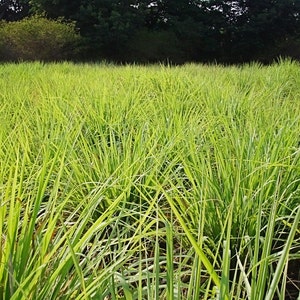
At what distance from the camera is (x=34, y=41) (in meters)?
9.94

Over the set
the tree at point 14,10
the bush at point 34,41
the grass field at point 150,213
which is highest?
the tree at point 14,10

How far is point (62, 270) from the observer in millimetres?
540

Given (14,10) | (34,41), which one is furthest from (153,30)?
(14,10)

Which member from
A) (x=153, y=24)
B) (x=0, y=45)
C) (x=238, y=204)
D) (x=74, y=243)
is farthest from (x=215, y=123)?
(x=153, y=24)

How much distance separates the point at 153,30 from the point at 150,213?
1330 centimetres

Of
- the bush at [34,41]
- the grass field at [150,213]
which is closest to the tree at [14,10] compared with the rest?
the bush at [34,41]

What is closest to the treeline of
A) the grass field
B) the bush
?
the bush

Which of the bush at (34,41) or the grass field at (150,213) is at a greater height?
the bush at (34,41)

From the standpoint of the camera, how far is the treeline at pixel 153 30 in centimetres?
1039

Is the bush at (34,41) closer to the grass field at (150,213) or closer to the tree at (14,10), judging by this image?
the tree at (14,10)

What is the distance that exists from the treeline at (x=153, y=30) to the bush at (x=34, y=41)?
0.08 feet

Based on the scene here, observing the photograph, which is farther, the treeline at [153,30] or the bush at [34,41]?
the treeline at [153,30]

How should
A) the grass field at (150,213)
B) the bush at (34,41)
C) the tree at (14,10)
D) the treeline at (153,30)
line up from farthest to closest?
1. the tree at (14,10)
2. the treeline at (153,30)
3. the bush at (34,41)
4. the grass field at (150,213)

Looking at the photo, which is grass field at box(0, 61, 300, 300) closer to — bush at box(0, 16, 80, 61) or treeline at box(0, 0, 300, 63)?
bush at box(0, 16, 80, 61)
